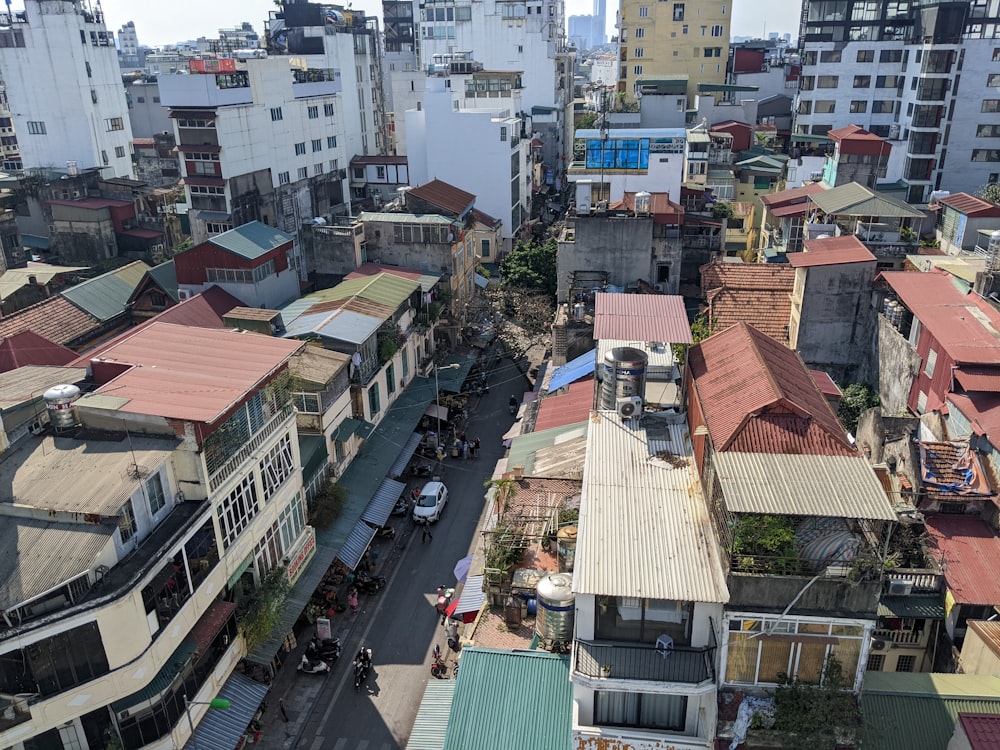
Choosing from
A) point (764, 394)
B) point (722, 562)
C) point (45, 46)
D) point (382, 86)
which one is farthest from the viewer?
point (382, 86)

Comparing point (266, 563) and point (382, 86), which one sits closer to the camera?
point (266, 563)

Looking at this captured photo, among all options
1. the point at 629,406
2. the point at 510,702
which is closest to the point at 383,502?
the point at 629,406

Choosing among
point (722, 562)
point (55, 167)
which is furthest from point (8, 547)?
point (55, 167)

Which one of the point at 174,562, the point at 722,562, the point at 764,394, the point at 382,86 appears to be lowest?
the point at 174,562

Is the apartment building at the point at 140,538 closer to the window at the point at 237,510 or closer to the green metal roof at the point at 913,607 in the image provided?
the window at the point at 237,510

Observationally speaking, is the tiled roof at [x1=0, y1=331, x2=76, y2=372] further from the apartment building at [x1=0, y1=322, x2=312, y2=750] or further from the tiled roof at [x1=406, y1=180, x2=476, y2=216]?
the tiled roof at [x1=406, y1=180, x2=476, y2=216]

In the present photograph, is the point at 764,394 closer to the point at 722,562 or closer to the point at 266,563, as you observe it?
the point at 722,562

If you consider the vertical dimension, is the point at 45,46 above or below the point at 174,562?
above

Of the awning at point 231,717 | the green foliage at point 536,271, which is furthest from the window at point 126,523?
the green foliage at point 536,271
